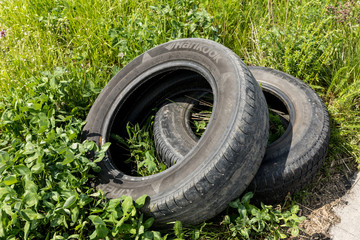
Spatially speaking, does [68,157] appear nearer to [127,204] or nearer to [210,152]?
[127,204]

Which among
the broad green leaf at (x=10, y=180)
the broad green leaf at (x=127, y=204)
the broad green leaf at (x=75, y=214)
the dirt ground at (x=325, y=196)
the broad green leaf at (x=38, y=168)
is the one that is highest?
the broad green leaf at (x=38, y=168)

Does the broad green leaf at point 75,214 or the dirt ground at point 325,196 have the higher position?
the broad green leaf at point 75,214

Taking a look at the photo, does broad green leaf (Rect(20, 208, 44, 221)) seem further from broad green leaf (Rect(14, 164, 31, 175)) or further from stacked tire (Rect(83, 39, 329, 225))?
stacked tire (Rect(83, 39, 329, 225))

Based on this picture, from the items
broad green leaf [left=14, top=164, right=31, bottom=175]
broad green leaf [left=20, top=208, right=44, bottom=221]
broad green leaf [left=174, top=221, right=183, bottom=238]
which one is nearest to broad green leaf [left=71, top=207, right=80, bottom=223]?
broad green leaf [left=20, top=208, right=44, bottom=221]

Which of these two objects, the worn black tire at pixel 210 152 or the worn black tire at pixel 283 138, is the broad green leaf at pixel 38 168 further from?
the worn black tire at pixel 283 138

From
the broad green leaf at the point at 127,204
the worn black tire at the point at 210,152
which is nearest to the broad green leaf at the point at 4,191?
the worn black tire at the point at 210,152

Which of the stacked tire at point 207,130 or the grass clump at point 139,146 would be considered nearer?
the stacked tire at point 207,130

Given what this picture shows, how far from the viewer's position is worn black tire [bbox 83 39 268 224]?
7.60ft

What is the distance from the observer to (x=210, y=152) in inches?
94.0

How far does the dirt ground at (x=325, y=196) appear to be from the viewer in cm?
267

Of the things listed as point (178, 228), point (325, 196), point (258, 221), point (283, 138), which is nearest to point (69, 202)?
point (178, 228)

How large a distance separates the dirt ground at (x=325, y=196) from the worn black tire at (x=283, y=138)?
0.73 feet

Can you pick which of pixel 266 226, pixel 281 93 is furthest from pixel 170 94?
pixel 266 226

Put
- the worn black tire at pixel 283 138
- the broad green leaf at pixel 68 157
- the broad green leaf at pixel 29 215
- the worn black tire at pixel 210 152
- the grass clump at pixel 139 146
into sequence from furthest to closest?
the grass clump at pixel 139 146 → the worn black tire at pixel 283 138 → the broad green leaf at pixel 68 157 → the worn black tire at pixel 210 152 → the broad green leaf at pixel 29 215
